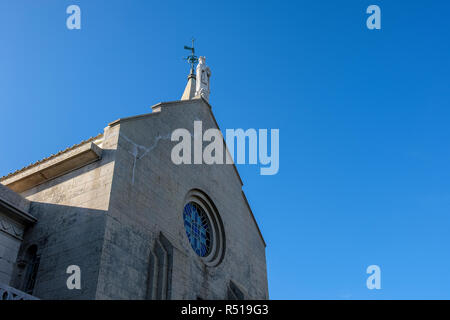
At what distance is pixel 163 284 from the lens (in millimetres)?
14602

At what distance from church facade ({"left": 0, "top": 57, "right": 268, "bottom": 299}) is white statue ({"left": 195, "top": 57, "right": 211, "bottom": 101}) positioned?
15.9ft

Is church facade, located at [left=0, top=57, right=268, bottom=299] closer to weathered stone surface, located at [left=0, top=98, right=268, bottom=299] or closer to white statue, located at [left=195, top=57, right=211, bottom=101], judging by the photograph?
weathered stone surface, located at [left=0, top=98, right=268, bottom=299]

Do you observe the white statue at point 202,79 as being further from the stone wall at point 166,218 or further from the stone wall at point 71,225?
the stone wall at point 71,225

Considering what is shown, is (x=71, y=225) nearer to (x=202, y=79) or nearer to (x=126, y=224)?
(x=126, y=224)

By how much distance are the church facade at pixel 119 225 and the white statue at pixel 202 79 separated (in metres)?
4.85

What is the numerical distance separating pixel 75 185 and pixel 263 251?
11.8 m

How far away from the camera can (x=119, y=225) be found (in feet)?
45.4

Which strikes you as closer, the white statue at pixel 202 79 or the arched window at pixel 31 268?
the arched window at pixel 31 268

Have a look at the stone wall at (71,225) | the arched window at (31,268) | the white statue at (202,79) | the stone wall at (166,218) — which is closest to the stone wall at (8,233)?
the stone wall at (71,225)

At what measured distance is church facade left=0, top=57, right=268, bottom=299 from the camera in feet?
43.3

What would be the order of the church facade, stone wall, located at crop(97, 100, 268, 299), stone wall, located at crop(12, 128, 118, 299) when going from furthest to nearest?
1. stone wall, located at crop(97, 100, 268, 299)
2. the church facade
3. stone wall, located at crop(12, 128, 118, 299)

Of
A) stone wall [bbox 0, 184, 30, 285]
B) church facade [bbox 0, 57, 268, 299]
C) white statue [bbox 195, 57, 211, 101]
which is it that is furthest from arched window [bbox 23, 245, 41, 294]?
white statue [bbox 195, 57, 211, 101]

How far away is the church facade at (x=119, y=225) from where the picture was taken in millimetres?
13188
